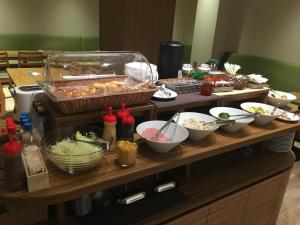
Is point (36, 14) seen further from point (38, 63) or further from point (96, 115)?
point (96, 115)

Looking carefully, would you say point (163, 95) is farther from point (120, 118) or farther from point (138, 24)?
point (138, 24)

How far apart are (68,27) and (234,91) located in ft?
17.0

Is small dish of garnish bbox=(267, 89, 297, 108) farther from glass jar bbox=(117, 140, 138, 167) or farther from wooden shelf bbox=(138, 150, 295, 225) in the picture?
glass jar bbox=(117, 140, 138, 167)

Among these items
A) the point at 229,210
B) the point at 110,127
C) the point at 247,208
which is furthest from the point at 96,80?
the point at 247,208

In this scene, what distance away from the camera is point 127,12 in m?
2.86

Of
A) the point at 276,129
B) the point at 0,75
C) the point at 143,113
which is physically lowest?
the point at 0,75

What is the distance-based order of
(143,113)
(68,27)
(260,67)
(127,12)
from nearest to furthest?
(143,113), (127,12), (260,67), (68,27)

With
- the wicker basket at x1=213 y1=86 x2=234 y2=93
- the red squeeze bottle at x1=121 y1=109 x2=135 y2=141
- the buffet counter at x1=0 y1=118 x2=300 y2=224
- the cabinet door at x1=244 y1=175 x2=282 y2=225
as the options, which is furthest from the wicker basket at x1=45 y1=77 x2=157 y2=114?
the cabinet door at x1=244 y1=175 x2=282 y2=225

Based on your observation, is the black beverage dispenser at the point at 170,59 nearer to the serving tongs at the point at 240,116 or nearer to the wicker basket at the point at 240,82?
the wicker basket at the point at 240,82

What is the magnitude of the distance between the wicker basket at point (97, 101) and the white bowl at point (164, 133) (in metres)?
0.13

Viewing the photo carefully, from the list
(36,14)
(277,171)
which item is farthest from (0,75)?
(277,171)

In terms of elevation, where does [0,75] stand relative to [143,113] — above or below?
below

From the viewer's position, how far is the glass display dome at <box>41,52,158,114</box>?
47.2 inches

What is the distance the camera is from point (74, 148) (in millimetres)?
1047
